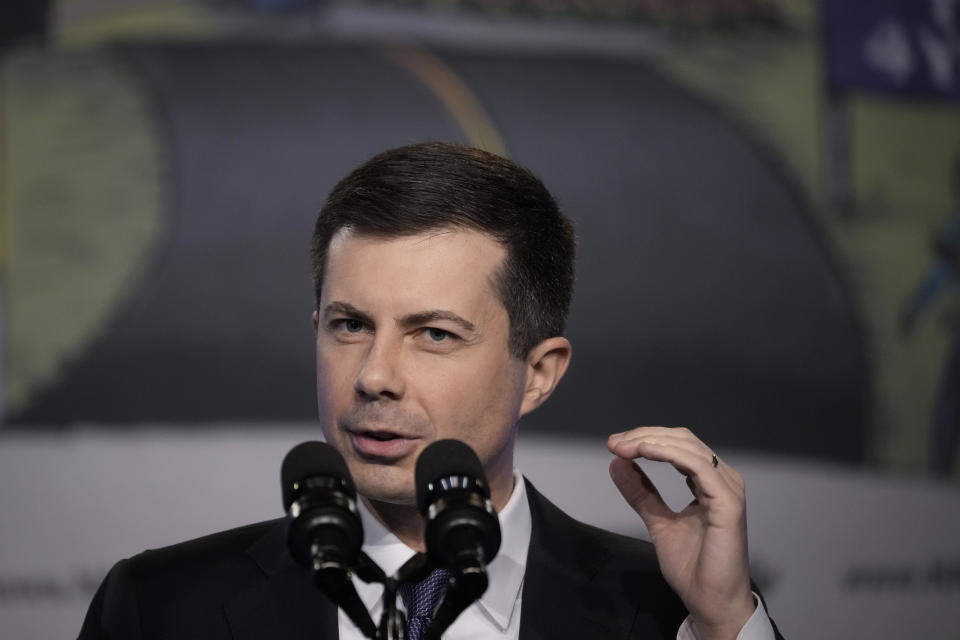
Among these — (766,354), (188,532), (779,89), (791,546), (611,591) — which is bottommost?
(791,546)

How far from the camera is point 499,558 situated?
190 centimetres

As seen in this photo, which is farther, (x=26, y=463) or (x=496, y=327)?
(x=26, y=463)

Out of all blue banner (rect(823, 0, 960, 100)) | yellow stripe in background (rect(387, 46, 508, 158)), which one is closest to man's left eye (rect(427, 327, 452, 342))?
yellow stripe in background (rect(387, 46, 508, 158))

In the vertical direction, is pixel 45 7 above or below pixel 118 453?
above

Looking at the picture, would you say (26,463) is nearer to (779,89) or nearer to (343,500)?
(343,500)

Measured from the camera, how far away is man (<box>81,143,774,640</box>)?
1.70m

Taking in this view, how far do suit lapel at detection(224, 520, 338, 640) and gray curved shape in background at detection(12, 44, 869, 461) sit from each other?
5.97ft

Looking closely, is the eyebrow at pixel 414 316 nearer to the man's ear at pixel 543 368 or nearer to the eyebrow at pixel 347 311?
the eyebrow at pixel 347 311

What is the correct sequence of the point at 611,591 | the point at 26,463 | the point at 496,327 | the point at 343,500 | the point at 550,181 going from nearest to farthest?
the point at 343,500
the point at 496,327
the point at 611,591
the point at 26,463
the point at 550,181

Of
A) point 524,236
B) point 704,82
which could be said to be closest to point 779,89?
point 704,82

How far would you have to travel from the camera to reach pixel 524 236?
6.22 feet

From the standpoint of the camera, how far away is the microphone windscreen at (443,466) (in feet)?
4.30

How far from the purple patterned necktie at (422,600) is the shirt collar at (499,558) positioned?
0.03 m

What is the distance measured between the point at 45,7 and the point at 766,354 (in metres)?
2.68
